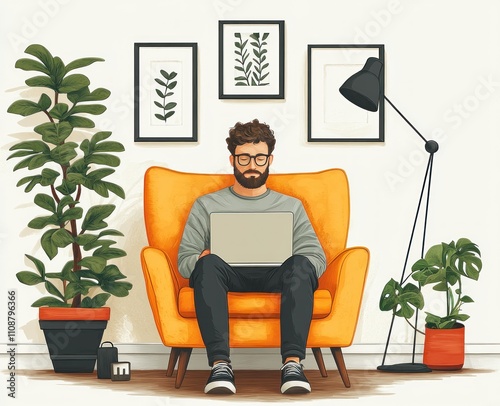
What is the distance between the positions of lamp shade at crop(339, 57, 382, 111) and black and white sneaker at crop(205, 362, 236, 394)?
1510 mm

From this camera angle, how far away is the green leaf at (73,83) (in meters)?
4.04

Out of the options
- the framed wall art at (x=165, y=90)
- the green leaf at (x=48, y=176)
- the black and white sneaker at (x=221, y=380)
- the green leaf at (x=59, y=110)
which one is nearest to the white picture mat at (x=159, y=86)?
the framed wall art at (x=165, y=90)

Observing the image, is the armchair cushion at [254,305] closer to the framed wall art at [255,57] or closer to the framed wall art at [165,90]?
the framed wall art at [165,90]

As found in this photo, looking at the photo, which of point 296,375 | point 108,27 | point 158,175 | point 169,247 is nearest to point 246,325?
point 296,375

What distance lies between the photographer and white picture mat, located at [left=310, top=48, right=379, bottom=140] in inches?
171

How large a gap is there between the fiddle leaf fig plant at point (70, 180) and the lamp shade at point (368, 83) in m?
1.17

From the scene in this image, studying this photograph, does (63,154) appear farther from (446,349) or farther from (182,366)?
(446,349)

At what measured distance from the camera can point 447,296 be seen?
4062mm

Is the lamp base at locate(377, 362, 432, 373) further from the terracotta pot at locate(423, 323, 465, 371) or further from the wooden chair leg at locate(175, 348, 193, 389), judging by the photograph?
the wooden chair leg at locate(175, 348, 193, 389)

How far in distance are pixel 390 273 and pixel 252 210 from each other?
0.96 m

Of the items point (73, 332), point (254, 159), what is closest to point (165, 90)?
point (254, 159)

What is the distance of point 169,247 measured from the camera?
3912 millimetres

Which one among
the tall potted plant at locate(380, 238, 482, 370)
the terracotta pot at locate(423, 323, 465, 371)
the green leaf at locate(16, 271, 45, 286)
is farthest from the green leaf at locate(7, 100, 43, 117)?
the terracotta pot at locate(423, 323, 465, 371)

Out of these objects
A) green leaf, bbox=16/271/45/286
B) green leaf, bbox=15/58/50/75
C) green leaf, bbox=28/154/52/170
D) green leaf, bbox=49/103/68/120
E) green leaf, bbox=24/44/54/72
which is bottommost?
green leaf, bbox=16/271/45/286
